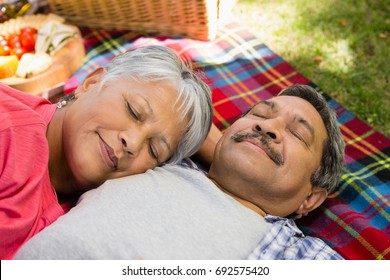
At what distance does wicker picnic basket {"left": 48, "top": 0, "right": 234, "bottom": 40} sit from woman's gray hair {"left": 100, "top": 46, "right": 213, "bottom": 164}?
5.03ft

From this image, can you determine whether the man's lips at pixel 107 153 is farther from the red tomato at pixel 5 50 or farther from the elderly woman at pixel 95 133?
the red tomato at pixel 5 50

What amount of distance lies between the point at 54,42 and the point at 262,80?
174cm

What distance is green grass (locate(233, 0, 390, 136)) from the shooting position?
3818mm

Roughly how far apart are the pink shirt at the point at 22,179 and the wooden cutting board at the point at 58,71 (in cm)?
132

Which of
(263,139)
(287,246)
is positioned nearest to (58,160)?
(263,139)

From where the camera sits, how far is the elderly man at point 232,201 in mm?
1824

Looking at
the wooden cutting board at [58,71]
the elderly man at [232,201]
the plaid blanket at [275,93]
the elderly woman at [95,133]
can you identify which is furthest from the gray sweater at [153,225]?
the wooden cutting board at [58,71]

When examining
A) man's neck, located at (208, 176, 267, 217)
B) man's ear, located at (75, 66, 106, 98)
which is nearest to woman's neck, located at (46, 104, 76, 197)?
man's ear, located at (75, 66, 106, 98)

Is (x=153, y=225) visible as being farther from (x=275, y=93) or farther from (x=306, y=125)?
(x=275, y=93)

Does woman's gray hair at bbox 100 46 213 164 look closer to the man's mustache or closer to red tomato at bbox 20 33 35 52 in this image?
the man's mustache

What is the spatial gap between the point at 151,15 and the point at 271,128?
2.21 metres

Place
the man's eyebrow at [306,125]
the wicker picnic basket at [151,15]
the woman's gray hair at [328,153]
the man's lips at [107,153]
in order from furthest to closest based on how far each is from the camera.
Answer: the wicker picnic basket at [151,15], the woman's gray hair at [328,153], the man's eyebrow at [306,125], the man's lips at [107,153]
